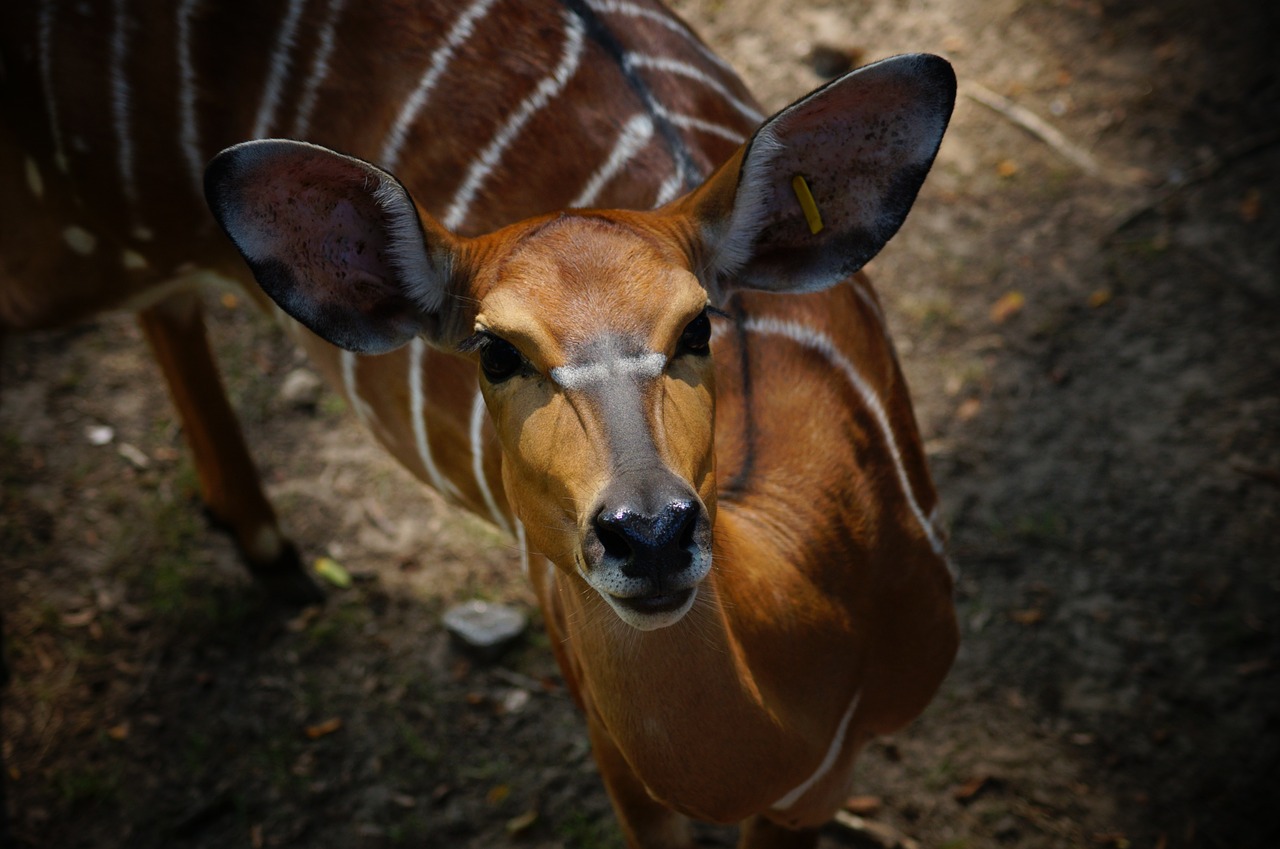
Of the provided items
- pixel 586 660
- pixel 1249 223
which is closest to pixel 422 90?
pixel 586 660

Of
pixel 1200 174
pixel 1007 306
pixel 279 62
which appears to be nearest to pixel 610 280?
pixel 279 62

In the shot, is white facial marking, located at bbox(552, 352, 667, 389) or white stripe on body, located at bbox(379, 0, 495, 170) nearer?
white facial marking, located at bbox(552, 352, 667, 389)

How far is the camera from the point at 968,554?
340 cm

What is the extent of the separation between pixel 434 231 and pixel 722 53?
3339mm

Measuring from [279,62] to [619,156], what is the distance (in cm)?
93

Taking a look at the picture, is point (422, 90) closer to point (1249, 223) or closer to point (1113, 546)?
point (1113, 546)

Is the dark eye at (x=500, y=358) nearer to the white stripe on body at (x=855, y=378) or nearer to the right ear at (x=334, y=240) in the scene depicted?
the right ear at (x=334, y=240)

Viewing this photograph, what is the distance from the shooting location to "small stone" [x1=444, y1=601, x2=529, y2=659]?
336 cm

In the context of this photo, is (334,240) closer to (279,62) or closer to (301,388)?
(279,62)

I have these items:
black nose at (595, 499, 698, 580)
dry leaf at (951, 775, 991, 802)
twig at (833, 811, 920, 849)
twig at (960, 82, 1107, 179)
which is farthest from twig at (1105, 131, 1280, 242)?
black nose at (595, 499, 698, 580)

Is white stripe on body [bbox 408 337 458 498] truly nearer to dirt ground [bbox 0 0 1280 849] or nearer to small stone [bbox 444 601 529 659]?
small stone [bbox 444 601 529 659]

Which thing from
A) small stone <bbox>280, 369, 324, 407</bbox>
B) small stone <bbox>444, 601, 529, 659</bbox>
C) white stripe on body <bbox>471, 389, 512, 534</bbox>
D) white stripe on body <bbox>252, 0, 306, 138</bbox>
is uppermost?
white stripe on body <bbox>252, 0, 306, 138</bbox>

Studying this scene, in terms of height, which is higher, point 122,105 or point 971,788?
point 122,105

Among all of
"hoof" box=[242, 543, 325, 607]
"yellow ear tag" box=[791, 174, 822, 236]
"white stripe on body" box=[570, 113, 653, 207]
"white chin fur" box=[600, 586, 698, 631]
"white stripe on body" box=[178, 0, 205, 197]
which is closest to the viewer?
"white chin fur" box=[600, 586, 698, 631]
